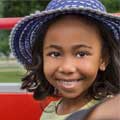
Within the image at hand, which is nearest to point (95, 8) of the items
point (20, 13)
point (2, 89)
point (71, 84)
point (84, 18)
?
point (84, 18)

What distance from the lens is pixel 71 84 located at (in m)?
0.93

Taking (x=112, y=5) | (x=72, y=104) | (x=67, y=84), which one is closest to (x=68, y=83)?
(x=67, y=84)

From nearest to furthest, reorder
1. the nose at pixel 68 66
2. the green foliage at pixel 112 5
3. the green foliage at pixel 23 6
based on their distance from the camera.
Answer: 1. the nose at pixel 68 66
2. the green foliage at pixel 112 5
3. the green foliage at pixel 23 6

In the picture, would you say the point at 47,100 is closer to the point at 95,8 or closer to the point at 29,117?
the point at 29,117

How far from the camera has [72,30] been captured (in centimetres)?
91

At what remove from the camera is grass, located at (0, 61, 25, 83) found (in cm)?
137

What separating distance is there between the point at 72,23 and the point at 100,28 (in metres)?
0.08

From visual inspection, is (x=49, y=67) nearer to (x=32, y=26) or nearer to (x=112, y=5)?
(x=32, y=26)

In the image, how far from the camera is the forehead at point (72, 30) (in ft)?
2.95

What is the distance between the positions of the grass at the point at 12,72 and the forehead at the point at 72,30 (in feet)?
1.39

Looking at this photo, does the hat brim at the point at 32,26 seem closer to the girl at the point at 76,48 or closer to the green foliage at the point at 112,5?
the girl at the point at 76,48

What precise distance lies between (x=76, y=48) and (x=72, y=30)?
0.16ft

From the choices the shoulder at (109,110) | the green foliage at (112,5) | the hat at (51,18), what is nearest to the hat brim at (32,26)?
the hat at (51,18)

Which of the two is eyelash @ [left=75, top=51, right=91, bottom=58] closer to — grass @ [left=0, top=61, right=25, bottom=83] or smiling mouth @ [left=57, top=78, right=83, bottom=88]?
smiling mouth @ [left=57, top=78, right=83, bottom=88]
